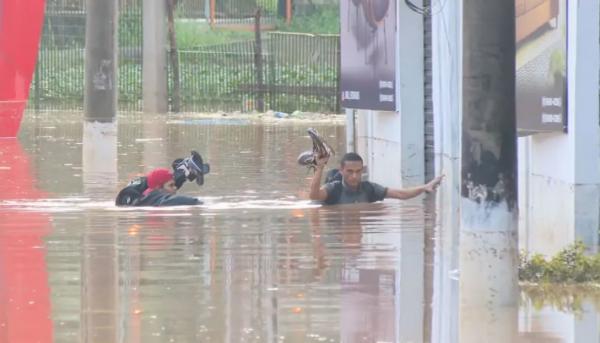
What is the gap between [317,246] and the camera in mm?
13398

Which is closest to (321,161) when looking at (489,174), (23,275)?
(23,275)

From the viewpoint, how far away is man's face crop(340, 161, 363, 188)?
53.7ft

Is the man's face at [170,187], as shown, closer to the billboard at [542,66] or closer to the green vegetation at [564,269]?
the billboard at [542,66]

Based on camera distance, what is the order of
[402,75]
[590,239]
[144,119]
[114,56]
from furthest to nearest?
[144,119] < [114,56] < [402,75] < [590,239]

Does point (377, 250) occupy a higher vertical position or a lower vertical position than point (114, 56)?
lower

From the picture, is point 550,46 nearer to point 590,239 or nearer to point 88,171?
point 590,239

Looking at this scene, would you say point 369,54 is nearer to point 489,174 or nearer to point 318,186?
point 318,186

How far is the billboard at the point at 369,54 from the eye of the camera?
20.4 meters

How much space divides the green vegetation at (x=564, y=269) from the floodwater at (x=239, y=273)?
0.31m

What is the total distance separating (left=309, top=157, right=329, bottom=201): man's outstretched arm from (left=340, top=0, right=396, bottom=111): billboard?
3.77 m

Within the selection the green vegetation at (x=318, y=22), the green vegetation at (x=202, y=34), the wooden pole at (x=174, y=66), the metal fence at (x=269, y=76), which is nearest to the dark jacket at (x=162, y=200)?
the metal fence at (x=269, y=76)

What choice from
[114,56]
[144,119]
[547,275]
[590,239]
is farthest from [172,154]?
[547,275]

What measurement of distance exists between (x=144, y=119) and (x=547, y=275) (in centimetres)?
2572

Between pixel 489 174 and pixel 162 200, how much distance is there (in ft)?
25.9
